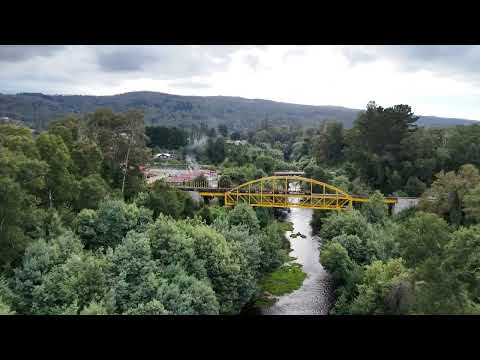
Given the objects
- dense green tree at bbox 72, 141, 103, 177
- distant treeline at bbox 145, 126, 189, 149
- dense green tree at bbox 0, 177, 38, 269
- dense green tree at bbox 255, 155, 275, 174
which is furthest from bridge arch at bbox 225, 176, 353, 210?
distant treeline at bbox 145, 126, 189, 149

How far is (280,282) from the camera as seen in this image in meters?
14.3

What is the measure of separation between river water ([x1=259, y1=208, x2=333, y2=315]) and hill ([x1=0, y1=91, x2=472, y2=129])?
102 ft

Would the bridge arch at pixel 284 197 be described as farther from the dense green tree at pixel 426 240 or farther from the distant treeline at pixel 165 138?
the distant treeline at pixel 165 138

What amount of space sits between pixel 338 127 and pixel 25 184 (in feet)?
82.4

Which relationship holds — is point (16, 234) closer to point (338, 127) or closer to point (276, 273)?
point (276, 273)

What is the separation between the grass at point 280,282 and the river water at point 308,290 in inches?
7.6

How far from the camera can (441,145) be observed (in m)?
24.8

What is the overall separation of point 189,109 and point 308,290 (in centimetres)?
8222

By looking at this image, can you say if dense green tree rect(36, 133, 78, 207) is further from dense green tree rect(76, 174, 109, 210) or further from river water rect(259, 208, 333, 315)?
river water rect(259, 208, 333, 315)

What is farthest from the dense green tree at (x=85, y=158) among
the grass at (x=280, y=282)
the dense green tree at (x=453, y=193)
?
the dense green tree at (x=453, y=193)

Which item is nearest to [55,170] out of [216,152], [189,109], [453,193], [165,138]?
[453,193]
